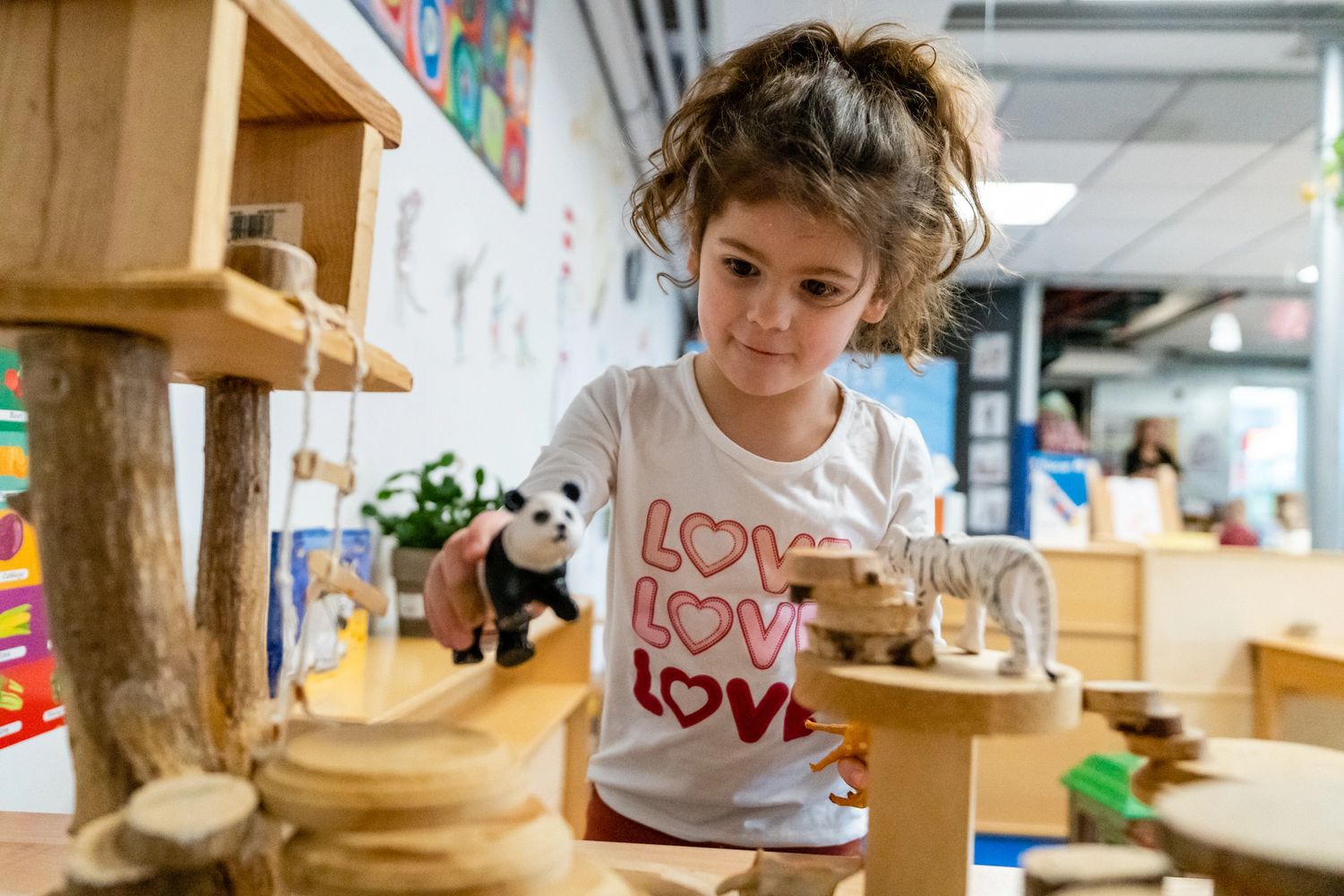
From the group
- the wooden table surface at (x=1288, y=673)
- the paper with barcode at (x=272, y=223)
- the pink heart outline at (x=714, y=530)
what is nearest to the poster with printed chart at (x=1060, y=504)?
the wooden table surface at (x=1288, y=673)

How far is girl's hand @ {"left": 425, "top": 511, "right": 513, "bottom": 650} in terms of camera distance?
522mm

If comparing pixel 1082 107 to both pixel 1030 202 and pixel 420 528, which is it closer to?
pixel 1030 202

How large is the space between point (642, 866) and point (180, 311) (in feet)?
Answer: 1.29

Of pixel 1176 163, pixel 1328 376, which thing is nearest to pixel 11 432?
pixel 1328 376

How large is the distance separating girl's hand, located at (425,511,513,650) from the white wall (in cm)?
59

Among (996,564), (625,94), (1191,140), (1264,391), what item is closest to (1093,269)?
(1191,140)

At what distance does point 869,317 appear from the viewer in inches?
40.2

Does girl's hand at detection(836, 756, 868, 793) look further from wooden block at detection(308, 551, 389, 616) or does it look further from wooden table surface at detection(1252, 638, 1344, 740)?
wooden table surface at detection(1252, 638, 1344, 740)

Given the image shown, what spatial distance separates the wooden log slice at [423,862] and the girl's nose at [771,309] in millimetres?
507

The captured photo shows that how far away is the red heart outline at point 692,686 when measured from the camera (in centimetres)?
94

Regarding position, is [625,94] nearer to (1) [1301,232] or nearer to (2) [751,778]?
(2) [751,778]

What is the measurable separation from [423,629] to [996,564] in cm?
124

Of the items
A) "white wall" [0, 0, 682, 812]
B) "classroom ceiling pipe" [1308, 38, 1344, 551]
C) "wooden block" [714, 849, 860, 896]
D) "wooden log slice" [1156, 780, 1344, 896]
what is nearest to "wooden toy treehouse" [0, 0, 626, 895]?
"wooden block" [714, 849, 860, 896]

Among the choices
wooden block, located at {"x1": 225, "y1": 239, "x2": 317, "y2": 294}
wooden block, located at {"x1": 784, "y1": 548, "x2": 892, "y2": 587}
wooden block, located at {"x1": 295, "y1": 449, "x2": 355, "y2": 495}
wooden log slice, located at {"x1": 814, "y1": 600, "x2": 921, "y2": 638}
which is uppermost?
wooden block, located at {"x1": 225, "y1": 239, "x2": 317, "y2": 294}
